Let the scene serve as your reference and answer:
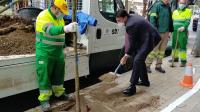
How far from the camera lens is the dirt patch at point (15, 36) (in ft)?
A: 16.9

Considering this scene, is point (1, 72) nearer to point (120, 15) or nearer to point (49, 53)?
point (49, 53)

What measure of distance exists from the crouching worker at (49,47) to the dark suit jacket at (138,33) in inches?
53.9

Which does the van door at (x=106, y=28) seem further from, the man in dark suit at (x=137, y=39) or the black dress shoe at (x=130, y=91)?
the black dress shoe at (x=130, y=91)

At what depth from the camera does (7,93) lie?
464cm

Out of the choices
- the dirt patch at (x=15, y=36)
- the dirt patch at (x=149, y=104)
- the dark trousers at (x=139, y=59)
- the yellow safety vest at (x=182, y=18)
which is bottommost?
the dirt patch at (x=149, y=104)

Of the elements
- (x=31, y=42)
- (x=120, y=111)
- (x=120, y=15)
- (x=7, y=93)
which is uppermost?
(x=120, y=15)

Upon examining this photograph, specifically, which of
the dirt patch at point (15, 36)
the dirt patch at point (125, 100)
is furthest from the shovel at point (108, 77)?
the dirt patch at point (15, 36)

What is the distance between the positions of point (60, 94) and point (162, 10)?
3430 mm

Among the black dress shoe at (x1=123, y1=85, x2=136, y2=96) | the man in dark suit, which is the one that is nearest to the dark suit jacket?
the man in dark suit

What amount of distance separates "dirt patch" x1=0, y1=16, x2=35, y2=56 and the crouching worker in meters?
0.53

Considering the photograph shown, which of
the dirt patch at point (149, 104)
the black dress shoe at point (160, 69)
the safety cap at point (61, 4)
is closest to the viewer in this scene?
the safety cap at point (61, 4)

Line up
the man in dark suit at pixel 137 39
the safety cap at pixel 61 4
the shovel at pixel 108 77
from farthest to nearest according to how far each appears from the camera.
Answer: the shovel at pixel 108 77 < the man in dark suit at pixel 137 39 < the safety cap at pixel 61 4

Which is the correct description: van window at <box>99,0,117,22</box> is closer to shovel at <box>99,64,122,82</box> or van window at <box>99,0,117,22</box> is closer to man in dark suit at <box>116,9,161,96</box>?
man in dark suit at <box>116,9,161,96</box>

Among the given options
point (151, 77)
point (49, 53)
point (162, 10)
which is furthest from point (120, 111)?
point (162, 10)
